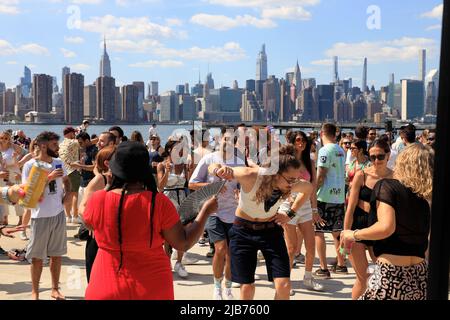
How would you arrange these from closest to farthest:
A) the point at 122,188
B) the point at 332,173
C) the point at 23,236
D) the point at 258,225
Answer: the point at 122,188
the point at 258,225
the point at 332,173
the point at 23,236

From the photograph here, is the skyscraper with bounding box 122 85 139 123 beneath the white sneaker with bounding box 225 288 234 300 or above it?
above

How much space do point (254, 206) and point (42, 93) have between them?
5552 cm

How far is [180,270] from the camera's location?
7.02 meters

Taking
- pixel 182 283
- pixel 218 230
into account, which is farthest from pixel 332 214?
pixel 182 283

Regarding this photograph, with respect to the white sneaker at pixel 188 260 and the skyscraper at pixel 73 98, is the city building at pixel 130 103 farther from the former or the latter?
the white sneaker at pixel 188 260

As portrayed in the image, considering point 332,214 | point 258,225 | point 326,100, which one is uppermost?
point 326,100

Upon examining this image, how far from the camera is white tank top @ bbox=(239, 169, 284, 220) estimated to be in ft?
15.3

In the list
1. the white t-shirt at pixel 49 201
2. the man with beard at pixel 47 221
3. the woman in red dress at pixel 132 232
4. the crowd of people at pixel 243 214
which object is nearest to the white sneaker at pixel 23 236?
the crowd of people at pixel 243 214

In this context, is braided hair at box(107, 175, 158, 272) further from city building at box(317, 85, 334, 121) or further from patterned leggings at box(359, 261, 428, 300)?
city building at box(317, 85, 334, 121)

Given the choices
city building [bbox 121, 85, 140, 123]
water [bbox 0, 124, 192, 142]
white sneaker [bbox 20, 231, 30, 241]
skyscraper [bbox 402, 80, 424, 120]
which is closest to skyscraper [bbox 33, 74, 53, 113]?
water [bbox 0, 124, 192, 142]

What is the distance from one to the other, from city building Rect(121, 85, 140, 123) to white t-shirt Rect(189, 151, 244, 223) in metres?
48.8

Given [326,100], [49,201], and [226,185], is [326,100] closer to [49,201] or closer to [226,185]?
[226,185]

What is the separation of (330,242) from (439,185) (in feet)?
23.1
